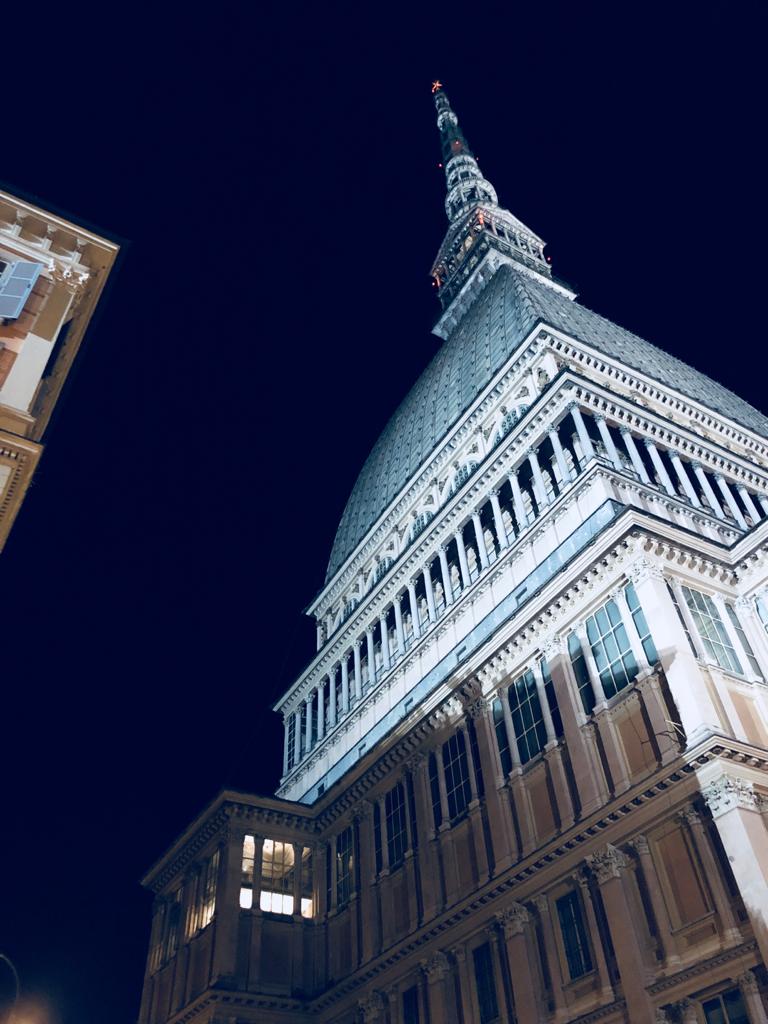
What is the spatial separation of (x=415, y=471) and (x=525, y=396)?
12.8 metres

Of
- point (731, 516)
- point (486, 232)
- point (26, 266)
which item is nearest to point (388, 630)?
point (731, 516)

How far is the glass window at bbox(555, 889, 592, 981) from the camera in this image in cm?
2886

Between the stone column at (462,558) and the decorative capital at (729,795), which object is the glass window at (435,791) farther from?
the decorative capital at (729,795)

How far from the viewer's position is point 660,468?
46156 mm

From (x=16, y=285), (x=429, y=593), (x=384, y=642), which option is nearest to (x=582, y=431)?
(x=429, y=593)

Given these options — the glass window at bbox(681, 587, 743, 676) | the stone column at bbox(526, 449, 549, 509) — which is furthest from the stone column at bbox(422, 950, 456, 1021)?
the stone column at bbox(526, 449, 549, 509)

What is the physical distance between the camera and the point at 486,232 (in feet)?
333

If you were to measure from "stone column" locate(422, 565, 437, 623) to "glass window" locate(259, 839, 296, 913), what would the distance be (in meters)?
16.0

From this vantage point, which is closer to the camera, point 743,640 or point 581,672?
point 743,640

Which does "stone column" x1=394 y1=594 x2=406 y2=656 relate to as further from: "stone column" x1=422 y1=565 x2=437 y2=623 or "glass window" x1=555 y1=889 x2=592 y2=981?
"glass window" x1=555 y1=889 x2=592 y2=981

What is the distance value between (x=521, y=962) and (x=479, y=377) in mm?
43860

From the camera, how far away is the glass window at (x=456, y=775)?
38.1m

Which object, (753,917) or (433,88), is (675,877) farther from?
(433,88)

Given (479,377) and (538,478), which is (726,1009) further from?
(479,377)
